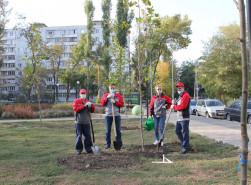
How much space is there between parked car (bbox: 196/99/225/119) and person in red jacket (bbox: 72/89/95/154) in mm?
21999

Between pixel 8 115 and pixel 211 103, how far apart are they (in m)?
15.8

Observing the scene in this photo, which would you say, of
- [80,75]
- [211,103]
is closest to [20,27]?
[211,103]

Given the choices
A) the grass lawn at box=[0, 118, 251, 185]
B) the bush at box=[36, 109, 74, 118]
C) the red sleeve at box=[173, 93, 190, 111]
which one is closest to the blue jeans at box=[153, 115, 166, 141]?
the grass lawn at box=[0, 118, 251, 185]

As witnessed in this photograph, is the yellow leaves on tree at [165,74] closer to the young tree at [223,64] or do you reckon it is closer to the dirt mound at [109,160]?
the young tree at [223,64]

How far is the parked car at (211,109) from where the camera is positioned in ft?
105

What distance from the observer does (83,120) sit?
10953mm

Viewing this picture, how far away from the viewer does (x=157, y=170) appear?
8.04 metres

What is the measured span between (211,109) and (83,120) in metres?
23.2

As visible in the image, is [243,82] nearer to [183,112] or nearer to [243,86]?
[243,86]

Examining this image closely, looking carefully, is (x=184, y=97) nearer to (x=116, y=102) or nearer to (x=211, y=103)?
(x=116, y=102)

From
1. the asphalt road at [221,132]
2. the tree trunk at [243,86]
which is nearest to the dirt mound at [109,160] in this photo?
the asphalt road at [221,132]

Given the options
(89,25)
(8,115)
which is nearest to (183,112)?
(8,115)

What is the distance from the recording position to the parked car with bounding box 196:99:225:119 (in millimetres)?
31922

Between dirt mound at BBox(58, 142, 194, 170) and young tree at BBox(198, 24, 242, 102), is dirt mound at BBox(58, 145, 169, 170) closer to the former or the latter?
dirt mound at BBox(58, 142, 194, 170)
